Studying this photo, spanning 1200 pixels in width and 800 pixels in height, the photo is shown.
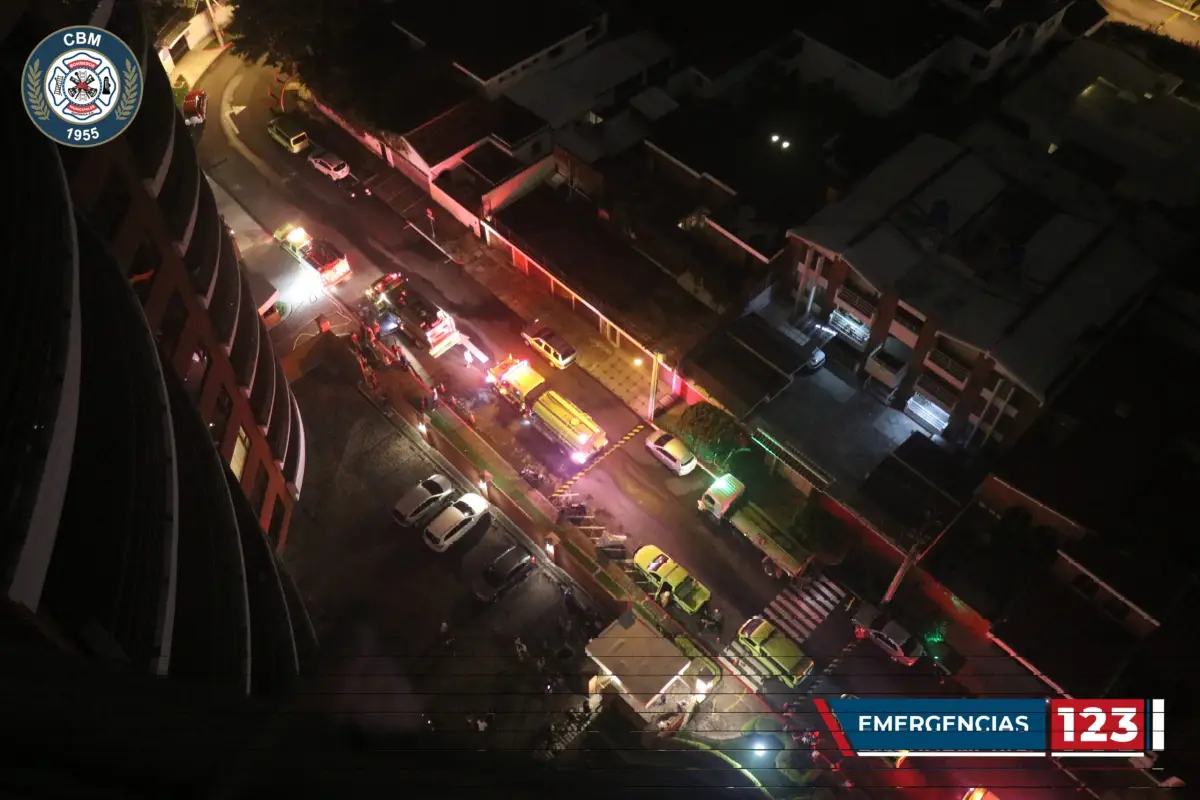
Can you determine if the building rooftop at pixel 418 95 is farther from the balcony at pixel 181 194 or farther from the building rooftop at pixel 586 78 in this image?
the balcony at pixel 181 194

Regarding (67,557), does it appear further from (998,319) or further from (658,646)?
(998,319)

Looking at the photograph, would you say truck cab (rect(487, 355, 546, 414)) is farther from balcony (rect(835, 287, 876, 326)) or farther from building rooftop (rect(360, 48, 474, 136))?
building rooftop (rect(360, 48, 474, 136))

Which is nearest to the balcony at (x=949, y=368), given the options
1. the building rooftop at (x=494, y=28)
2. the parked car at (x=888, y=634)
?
the parked car at (x=888, y=634)

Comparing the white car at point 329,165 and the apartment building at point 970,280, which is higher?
the white car at point 329,165

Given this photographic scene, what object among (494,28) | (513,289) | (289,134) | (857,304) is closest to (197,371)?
(513,289)


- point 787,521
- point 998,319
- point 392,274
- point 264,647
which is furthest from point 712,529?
point 392,274

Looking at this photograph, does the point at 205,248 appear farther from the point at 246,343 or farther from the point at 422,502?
the point at 422,502
